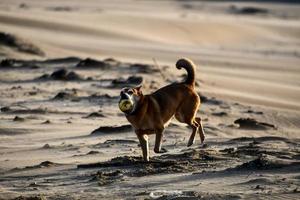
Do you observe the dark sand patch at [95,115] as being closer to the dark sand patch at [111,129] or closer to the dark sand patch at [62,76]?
the dark sand patch at [111,129]

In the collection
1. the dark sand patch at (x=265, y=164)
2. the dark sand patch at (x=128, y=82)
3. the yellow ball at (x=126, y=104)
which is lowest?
the dark sand patch at (x=128, y=82)

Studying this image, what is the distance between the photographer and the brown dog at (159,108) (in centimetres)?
942

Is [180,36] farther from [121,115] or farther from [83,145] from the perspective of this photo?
[83,145]

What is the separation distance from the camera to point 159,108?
982cm

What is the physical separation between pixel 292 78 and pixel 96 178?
533 inches

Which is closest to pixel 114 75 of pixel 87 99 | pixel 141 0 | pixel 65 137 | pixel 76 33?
pixel 87 99

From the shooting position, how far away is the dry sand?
8.51 metres

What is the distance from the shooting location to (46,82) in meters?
17.2

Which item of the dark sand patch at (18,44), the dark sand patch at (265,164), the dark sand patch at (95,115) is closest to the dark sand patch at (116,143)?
the dark sand patch at (265,164)

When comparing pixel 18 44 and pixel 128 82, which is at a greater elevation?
pixel 128 82

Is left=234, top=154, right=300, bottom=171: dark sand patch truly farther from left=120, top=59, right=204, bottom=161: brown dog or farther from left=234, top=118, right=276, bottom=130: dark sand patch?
left=234, top=118, right=276, bottom=130: dark sand patch

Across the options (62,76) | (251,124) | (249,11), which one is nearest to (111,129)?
(251,124)

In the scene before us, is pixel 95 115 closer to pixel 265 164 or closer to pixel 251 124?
pixel 251 124

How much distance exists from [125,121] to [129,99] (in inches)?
172
